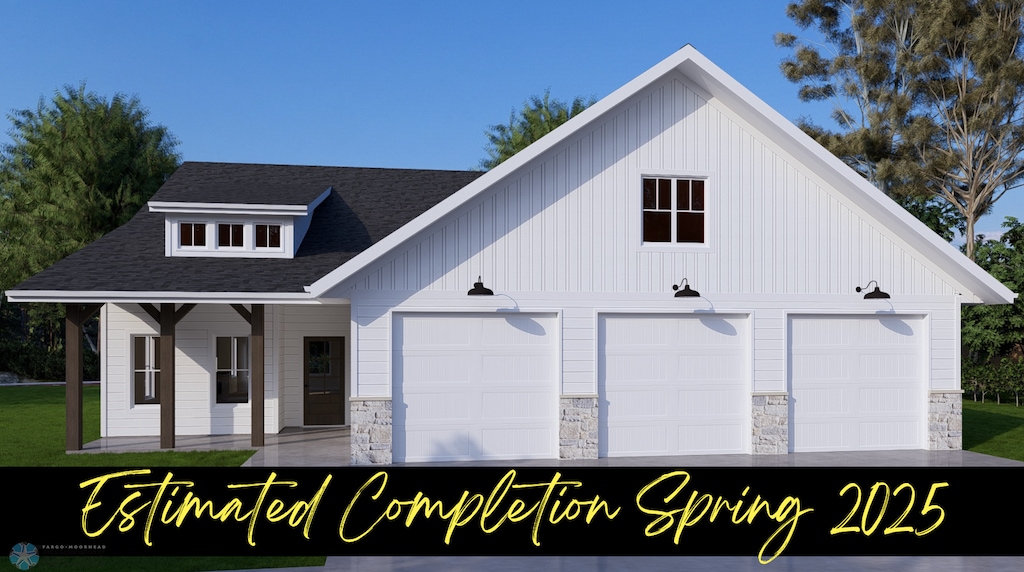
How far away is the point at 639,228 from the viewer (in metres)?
13.3

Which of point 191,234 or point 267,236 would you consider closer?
point 191,234

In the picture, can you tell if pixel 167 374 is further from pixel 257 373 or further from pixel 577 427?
pixel 577 427

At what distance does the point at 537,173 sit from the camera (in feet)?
42.5

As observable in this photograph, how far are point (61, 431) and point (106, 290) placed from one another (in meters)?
6.09

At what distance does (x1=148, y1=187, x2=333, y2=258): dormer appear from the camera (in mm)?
16109

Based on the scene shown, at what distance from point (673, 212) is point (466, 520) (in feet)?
23.0

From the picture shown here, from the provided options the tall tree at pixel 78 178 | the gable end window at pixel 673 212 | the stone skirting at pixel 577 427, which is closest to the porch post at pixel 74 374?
the stone skirting at pixel 577 427

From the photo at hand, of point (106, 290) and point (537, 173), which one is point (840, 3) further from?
point (106, 290)

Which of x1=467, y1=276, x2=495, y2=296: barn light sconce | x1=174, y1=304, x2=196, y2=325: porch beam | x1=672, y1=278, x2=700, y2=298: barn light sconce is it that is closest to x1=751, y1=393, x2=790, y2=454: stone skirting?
x1=672, y1=278, x2=700, y2=298: barn light sconce

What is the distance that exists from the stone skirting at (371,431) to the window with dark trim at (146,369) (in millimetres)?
6147

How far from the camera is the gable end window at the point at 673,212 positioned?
13430 mm

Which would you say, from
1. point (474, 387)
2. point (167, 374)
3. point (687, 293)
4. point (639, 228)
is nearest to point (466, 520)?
point (474, 387)

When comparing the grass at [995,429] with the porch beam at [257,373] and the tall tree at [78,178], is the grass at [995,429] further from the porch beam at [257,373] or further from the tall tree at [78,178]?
the tall tree at [78,178]

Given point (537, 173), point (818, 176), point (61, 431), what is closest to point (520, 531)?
point (537, 173)
